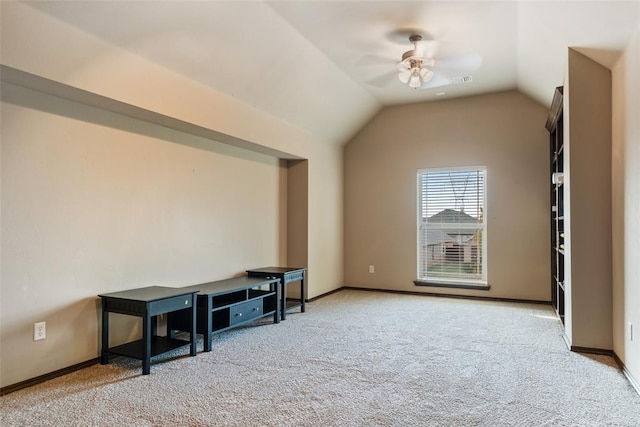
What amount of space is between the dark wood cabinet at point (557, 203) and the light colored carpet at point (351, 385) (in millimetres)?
864

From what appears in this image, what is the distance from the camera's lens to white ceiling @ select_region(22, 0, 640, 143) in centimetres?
295

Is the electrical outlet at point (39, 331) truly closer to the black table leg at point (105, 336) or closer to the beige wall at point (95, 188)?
the beige wall at point (95, 188)

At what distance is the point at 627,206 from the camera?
3.05 m

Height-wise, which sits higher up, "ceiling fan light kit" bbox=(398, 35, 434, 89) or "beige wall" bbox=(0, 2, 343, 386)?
"ceiling fan light kit" bbox=(398, 35, 434, 89)

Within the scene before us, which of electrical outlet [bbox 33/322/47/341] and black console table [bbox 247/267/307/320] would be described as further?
black console table [bbox 247/267/307/320]

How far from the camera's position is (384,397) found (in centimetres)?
267

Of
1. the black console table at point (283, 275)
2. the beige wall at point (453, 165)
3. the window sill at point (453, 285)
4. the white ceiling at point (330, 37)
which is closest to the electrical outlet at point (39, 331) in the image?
the white ceiling at point (330, 37)

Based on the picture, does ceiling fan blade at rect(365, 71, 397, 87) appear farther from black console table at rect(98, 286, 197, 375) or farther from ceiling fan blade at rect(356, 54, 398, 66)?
black console table at rect(98, 286, 197, 375)

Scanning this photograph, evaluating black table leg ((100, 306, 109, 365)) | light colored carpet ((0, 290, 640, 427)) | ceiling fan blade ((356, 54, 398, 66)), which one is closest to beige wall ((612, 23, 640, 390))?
A: light colored carpet ((0, 290, 640, 427))

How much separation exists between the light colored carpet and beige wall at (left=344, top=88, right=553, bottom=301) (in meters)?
1.74

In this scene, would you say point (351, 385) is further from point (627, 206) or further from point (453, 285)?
point (453, 285)

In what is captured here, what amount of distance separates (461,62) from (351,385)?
3726mm

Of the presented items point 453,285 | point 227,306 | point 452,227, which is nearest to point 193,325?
point 227,306

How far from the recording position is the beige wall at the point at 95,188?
2.75 m
